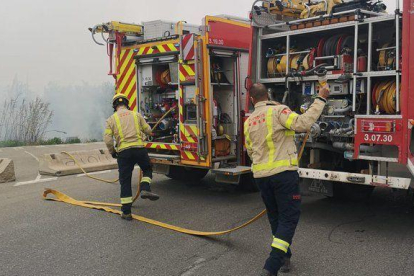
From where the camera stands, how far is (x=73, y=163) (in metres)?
9.82

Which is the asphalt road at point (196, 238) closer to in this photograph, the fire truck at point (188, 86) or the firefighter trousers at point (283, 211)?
the firefighter trousers at point (283, 211)

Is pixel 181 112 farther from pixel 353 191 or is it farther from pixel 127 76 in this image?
pixel 353 191

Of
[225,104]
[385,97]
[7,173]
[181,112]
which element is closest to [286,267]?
[385,97]

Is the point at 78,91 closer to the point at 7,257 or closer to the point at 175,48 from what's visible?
the point at 175,48

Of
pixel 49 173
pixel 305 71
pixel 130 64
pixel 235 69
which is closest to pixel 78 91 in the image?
pixel 49 173

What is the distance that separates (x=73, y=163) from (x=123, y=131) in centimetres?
417

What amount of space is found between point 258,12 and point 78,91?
1585 centimetres

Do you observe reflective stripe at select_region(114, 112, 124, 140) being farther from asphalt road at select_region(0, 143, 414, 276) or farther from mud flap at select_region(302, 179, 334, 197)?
mud flap at select_region(302, 179, 334, 197)

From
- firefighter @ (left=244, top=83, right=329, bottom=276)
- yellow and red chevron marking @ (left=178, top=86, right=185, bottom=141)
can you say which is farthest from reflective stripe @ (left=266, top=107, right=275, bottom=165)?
yellow and red chevron marking @ (left=178, top=86, right=185, bottom=141)

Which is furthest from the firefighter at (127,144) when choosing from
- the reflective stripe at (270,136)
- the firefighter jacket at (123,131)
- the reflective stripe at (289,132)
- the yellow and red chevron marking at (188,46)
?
the reflective stripe at (289,132)

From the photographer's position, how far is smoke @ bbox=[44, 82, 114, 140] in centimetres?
1972

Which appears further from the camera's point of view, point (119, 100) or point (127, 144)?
point (119, 100)

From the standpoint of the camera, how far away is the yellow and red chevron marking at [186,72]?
679 cm

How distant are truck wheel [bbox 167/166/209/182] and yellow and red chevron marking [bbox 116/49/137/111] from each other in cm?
132
